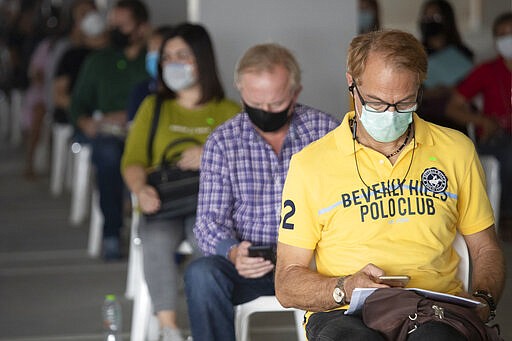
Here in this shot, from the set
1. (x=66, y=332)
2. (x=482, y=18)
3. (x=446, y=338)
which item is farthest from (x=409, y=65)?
(x=482, y=18)

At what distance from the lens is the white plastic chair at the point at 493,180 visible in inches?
284

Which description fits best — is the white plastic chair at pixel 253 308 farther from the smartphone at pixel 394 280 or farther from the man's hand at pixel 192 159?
the man's hand at pixel 192 159

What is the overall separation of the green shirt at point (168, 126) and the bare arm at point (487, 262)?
212 cm

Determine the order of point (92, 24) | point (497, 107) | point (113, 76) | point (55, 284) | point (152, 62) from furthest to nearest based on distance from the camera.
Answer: point (92, 24)
point (113, 76)
point (497, 107)
point (152, 62)
point (55, 284)

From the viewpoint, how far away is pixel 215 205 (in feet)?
14.0

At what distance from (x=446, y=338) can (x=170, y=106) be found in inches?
110

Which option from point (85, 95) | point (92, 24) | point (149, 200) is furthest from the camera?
point (92, 24)

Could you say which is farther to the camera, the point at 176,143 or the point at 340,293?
the point at 176,143

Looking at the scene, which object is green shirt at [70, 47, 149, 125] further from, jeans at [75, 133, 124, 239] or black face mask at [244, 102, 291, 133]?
black face mask at [244, 102, 291, 133]

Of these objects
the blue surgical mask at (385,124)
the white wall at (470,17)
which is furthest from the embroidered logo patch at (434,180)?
the white wall at (470,17)

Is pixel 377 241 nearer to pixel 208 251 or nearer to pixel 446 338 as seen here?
pixel 446 338

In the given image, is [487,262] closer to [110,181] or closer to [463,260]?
[463,260]

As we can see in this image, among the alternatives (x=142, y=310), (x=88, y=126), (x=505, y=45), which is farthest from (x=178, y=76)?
(x=505, y=45)

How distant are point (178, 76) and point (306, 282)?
2.29 m
